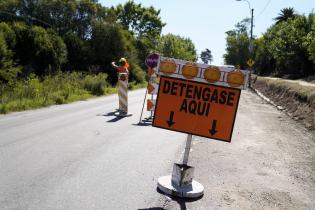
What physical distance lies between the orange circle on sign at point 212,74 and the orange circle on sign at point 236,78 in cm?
18

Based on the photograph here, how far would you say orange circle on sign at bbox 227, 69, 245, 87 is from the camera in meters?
6.26

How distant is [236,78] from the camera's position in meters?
6.27

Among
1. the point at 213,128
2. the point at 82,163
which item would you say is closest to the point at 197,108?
the point at 213,128

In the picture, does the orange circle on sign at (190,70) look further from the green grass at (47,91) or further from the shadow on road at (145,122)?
the green grass at (47,91)

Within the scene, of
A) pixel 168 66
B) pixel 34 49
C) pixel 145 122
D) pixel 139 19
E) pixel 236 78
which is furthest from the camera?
pixel 139 19

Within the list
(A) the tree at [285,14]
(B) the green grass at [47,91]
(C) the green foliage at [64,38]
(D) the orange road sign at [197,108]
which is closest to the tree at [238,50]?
(A) the tree at [285,14]

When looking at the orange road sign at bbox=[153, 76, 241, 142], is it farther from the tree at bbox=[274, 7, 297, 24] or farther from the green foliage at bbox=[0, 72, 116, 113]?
the tree at bbox=[274, 7, 297, 24]

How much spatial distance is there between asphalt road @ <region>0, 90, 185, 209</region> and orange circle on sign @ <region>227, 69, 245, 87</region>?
2.00 meters

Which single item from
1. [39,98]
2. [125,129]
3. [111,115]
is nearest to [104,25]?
[39,98]

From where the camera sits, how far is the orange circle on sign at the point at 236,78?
20.5ft

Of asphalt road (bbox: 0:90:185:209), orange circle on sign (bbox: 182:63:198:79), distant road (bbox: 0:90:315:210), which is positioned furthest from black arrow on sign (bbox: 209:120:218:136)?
asphalt road (bbox: 0:90:185:209)

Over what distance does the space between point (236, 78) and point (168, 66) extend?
104cm

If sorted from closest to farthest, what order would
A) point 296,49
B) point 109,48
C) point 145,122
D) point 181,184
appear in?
1. point 181,184
2. point 145,122
3. point 109,48
4. point 296,49

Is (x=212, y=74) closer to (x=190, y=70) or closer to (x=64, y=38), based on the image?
(x=190, y=70)
